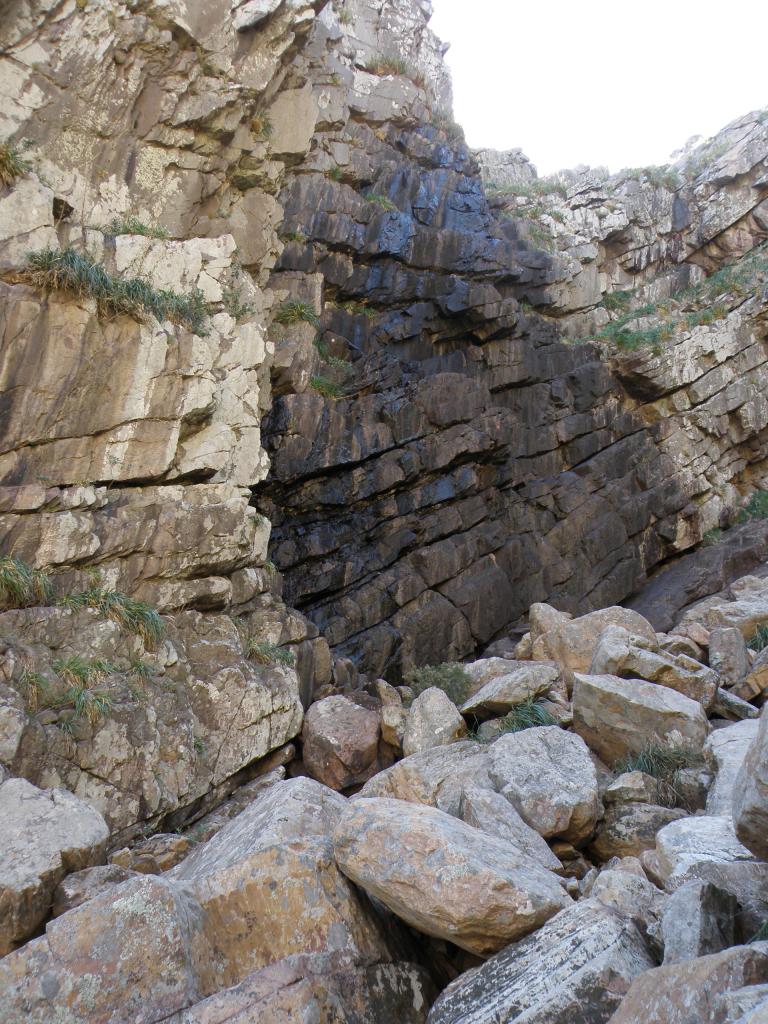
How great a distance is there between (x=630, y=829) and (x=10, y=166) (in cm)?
975

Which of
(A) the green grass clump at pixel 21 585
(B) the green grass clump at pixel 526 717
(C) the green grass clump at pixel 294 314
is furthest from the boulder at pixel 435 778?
(C) the green grass clump at pixel 294 314

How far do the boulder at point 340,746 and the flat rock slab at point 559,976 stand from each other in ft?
18.3

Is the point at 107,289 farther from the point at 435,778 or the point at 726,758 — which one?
the point at 726,758

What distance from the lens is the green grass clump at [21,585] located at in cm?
752

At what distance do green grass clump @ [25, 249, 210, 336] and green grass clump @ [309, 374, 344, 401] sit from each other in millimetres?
6441

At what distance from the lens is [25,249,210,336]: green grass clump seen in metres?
8.39

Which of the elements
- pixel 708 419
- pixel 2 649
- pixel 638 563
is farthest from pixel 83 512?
pixel 708 419

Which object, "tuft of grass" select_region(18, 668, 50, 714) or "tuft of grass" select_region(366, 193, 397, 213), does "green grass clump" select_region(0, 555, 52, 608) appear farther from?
"tuft of grass" select_region(366, 193, 397, 213)

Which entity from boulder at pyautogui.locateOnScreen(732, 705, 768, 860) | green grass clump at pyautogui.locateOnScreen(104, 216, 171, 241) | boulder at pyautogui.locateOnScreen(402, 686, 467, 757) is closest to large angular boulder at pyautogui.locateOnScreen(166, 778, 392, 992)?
boulder at pyautogui.locateOnScreen(732, 705, 768, 860)

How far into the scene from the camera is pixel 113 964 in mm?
3061

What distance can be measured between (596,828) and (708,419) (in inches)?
764

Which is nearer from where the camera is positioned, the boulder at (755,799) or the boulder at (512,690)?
the boulder at (755,799)

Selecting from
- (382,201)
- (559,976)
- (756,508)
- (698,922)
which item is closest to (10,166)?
(559,976)

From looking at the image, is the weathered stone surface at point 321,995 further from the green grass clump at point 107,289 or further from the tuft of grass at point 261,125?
the tuft of grass at point 261,125
